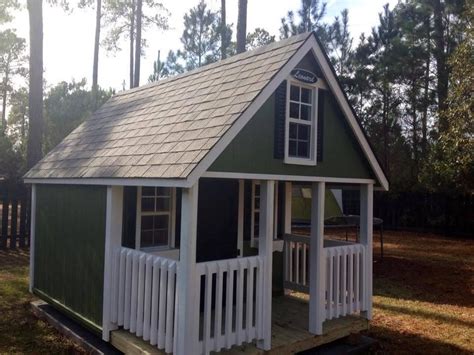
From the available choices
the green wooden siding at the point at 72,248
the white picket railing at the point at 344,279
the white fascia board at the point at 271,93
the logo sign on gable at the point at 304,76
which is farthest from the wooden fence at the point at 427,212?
the green wooden siding at the point at 72,248

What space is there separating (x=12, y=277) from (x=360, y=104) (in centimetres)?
1909

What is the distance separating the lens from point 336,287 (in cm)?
634

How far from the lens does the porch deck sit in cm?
531

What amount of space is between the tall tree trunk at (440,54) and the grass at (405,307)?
32.1 ft

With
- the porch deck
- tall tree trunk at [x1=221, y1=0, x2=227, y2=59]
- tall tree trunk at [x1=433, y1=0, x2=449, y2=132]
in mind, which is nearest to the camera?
the porch deck

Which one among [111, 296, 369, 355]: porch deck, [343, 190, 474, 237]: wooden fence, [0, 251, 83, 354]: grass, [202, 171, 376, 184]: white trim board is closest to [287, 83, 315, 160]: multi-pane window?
[202, 171, 376, 184]: white trim board

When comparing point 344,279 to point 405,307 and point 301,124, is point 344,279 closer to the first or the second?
point 301,124

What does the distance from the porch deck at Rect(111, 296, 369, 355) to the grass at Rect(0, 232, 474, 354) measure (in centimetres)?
62

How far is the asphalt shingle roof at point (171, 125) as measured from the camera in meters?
5.05

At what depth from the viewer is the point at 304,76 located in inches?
231

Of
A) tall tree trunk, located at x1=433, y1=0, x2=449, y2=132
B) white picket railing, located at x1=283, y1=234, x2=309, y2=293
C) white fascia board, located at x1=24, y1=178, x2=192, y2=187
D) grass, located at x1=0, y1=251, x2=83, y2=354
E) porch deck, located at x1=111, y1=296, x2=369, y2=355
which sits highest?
tall tree trunk, located at x1=433, y1=0, x2=449, y2=132

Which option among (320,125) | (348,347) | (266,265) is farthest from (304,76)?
(348,347)

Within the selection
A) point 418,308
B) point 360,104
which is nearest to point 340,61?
point 360,104

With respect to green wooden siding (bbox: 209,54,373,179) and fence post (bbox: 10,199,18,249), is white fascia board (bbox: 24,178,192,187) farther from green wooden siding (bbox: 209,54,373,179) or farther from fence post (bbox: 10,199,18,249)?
fence post (bbox: 10,199,18,249)
